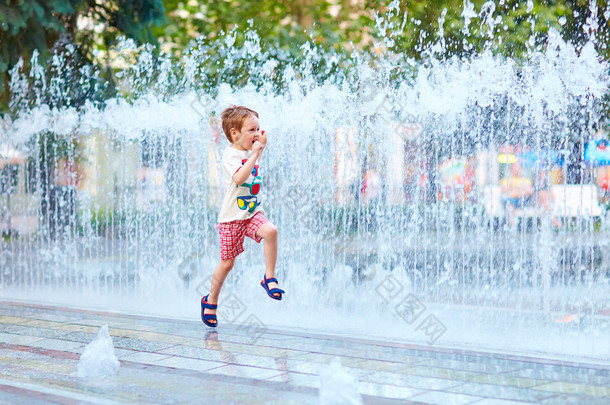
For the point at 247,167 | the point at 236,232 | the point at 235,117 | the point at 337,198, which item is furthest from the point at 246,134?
the point at 337,198

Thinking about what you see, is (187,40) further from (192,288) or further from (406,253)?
(192,288)

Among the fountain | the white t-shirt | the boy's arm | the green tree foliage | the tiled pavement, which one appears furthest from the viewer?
the green tree foliage

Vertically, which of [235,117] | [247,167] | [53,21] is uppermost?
[53,21]

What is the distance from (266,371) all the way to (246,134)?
1720mm

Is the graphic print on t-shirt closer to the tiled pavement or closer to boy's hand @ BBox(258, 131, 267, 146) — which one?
boy's hand @ BBox(258, 131, 267, 146)

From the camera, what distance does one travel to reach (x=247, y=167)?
4879 millimetres

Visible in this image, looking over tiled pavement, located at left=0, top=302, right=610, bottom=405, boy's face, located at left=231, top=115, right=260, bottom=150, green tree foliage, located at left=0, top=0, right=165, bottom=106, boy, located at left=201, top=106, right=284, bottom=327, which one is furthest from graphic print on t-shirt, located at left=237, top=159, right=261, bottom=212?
green tree foliage, located at left=0, top=0, right=165, bottom=106

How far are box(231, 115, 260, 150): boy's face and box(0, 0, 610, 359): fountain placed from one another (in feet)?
4.88

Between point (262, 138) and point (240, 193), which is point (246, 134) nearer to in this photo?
point (262, 138)

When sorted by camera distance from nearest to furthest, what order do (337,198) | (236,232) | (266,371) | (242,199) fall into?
(266,371)
(242,199)
(236,232)
(337,198)

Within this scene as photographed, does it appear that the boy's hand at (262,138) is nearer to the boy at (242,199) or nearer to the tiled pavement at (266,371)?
the boy at (242,199)

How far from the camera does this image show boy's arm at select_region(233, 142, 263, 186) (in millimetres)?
4879

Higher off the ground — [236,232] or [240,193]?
[240,193]

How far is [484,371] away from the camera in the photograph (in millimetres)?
4168
